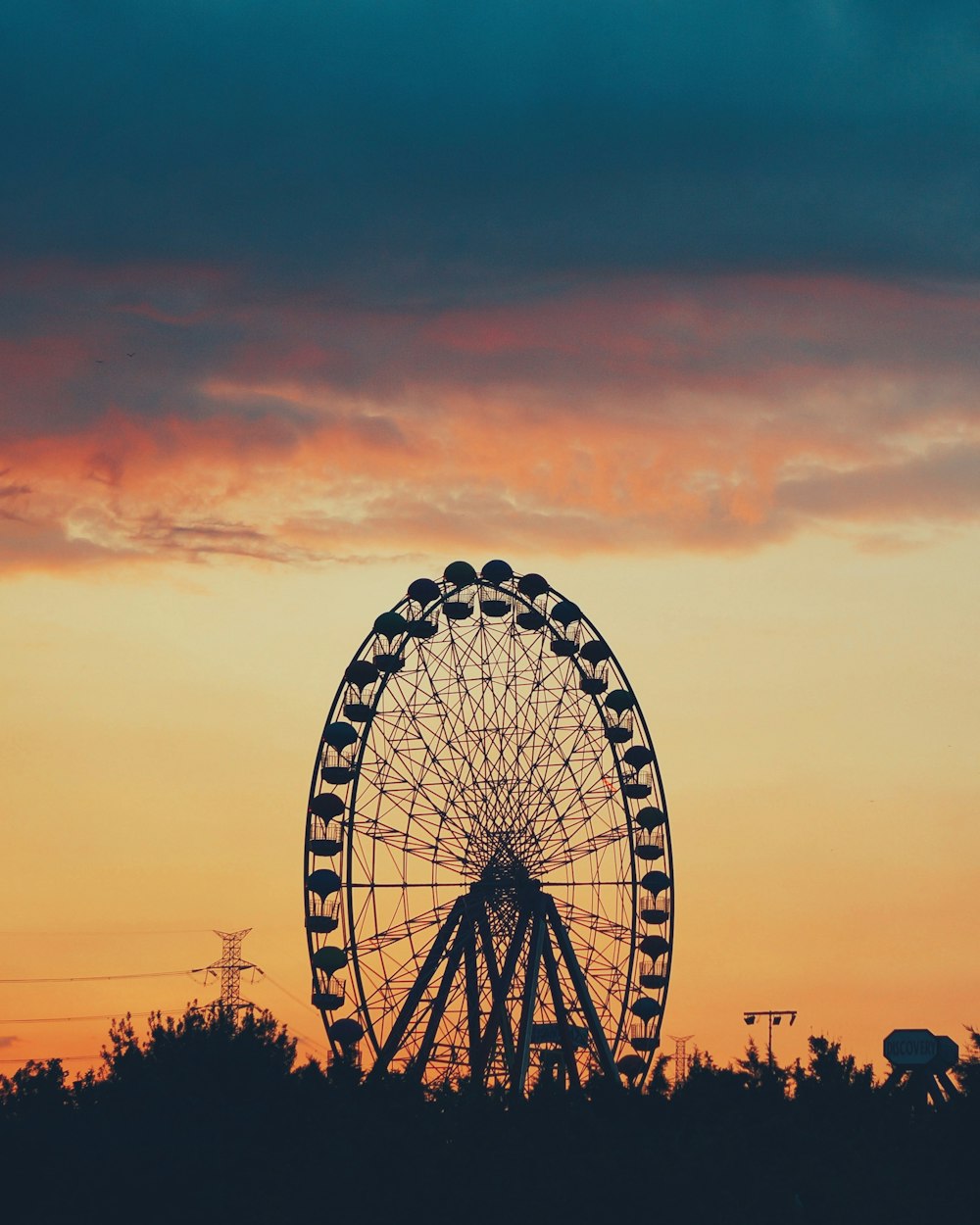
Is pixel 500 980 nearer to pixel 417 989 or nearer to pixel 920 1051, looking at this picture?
pixel 417 989

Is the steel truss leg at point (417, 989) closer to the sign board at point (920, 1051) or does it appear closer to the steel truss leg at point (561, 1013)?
the steel truss leg at point (561, 1013)

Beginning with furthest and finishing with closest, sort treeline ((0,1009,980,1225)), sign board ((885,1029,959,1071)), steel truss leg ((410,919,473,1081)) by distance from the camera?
sign board ((885,1029,959,1071)) → steel truss leg ((410,919,473,1081)) → treeline ((0,1009,980,1225))

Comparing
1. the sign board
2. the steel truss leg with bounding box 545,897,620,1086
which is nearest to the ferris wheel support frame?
the steel truss leg with bounding box 545,897,620,1086

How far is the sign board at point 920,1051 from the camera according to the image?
4028 inches

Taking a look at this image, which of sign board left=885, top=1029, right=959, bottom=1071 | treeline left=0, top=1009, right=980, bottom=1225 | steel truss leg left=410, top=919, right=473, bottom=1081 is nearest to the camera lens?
treeline left=0, top=1009, right=980, bottom=1225

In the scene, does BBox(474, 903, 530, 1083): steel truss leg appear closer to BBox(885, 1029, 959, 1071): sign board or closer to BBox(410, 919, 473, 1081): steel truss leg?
BBox(410, 919, 473, 1081): steel truss leg

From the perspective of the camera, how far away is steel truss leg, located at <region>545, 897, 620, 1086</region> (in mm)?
90125

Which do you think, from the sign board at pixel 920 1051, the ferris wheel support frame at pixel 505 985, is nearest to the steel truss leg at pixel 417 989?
the ferris wheel support frame at pixel 505 985

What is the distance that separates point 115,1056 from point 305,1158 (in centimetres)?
1657

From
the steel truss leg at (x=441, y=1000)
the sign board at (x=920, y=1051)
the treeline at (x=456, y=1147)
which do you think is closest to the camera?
the treeline at (x=456, y=1147)

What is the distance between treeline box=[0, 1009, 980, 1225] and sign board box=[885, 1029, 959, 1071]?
12.6m

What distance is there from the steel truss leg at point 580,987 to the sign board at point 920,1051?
17.6m

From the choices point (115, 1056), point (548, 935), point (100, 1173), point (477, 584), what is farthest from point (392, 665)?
point (100, 1173)

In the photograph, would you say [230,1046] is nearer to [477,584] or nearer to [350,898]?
[350,898]
